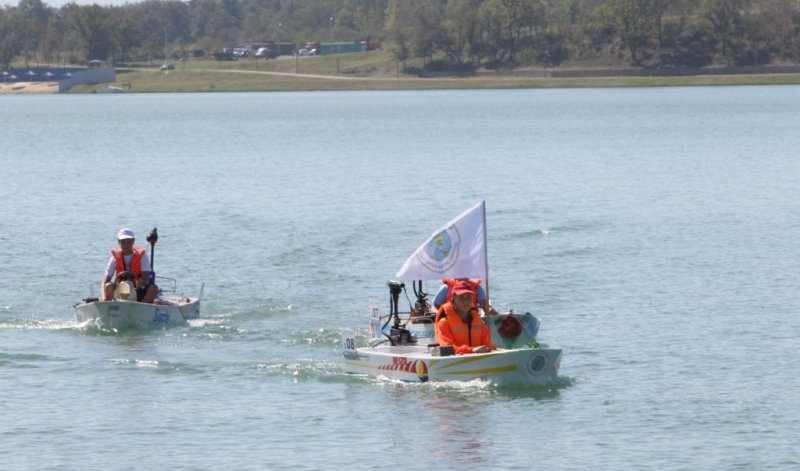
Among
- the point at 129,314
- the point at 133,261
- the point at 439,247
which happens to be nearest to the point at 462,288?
the point at 439,247

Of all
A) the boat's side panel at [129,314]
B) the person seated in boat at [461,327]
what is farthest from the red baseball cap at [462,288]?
the boat's side panel at [129,314]

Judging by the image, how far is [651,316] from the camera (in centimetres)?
3775

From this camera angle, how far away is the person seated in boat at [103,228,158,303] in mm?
35625

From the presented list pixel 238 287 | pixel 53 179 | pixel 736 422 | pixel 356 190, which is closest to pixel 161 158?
pixel 53 179

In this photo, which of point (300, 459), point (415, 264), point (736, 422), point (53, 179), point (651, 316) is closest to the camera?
point (300, 459)

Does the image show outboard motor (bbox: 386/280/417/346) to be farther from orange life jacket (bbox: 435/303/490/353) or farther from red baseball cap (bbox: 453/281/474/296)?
orange life jacket (bbox: 435/303/490/353)

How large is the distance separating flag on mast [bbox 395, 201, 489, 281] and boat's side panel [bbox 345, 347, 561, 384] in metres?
1.74

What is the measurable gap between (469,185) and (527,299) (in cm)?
3515

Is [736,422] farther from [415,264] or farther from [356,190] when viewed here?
[356,190]

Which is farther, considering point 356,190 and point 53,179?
point 53,179

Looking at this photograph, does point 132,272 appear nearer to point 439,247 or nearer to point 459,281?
point 439,247

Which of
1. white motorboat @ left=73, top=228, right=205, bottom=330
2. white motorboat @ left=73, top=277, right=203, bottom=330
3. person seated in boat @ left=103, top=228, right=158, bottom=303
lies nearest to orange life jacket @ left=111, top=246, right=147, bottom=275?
person seated in boat @ left=103, top=228, right=158, bottom=303

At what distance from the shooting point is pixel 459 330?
2930cm

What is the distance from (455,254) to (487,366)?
2748 mm
